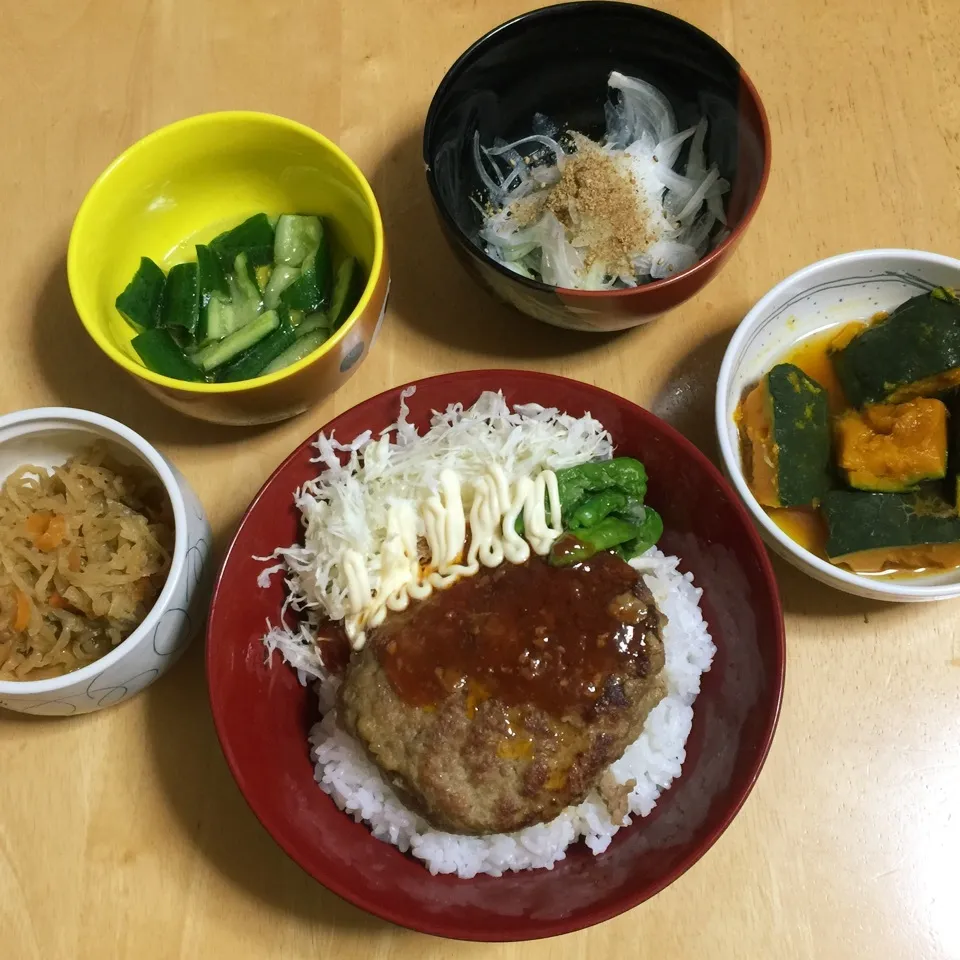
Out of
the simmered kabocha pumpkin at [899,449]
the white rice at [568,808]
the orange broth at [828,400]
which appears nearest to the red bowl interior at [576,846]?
the white rice at [568,808]

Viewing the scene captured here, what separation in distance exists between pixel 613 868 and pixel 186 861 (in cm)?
85

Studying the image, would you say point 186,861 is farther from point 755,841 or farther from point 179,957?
point 755,841

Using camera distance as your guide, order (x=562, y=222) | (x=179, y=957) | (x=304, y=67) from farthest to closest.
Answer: (x=304, y=67), (x=562, y=222), (x=179, y=957)

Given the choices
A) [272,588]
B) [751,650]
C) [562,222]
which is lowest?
[751,650]

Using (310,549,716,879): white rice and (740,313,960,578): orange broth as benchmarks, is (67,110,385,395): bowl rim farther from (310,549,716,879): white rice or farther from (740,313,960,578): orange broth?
(740,313,960,578): orange broth

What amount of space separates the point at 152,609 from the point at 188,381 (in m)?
0.50

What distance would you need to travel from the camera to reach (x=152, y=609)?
1604 millimetres

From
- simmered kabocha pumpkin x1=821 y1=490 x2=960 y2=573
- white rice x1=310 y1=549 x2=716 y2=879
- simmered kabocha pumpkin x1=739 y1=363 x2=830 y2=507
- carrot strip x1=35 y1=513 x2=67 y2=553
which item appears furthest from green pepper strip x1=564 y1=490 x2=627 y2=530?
carrot strip x1=35 y1=513 x2=67 y2=553

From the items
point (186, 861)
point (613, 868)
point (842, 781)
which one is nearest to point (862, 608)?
point (842, 781)

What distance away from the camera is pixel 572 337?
6.73 feet

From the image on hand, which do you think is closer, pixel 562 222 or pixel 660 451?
pixel 660 451

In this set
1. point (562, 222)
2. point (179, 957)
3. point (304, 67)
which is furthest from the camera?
point (304, 67)

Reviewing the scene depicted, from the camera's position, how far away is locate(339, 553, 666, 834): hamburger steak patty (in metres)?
1.48

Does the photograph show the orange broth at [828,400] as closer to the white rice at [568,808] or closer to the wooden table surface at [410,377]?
the wooden table surface at [410,377]
